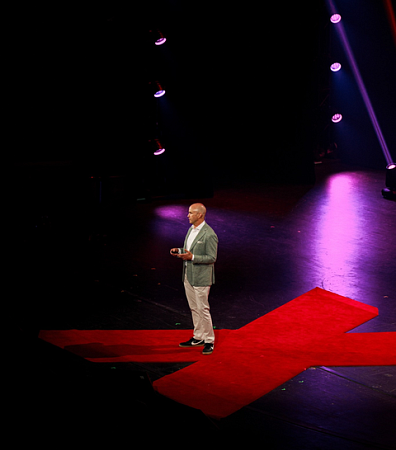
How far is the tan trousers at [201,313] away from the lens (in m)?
5.77

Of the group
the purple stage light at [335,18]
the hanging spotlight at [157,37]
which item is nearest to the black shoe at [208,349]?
the hanging spotlight at [157,37]

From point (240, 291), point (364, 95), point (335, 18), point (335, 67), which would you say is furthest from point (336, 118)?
point (240, 291)

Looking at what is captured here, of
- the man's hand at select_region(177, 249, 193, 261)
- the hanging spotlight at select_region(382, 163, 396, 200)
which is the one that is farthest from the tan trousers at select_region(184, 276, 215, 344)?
the hanging spotlight at select_region(382, 163, 396, 200)

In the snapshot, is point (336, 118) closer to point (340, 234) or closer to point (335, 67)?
point (335, 67)

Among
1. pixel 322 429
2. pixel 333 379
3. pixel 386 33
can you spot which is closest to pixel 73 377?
pixel 322 429

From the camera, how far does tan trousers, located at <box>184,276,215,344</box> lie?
577 centimetres

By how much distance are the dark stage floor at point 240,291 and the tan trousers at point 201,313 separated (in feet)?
1.53

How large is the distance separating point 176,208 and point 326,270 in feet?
14.4

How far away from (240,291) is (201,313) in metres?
1.83

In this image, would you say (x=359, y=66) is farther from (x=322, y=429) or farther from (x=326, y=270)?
(x=322, y=429)

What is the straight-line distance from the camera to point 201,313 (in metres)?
5.80

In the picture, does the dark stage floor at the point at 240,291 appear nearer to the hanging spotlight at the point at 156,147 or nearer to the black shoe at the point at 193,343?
the black shoe at the point at 193,343

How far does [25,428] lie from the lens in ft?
9.92

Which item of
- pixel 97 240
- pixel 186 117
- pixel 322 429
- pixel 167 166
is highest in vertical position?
pixel 186 117
